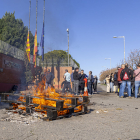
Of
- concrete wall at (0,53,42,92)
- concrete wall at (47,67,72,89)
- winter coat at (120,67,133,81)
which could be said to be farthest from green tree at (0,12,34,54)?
winter coat at (120,67,133,81)

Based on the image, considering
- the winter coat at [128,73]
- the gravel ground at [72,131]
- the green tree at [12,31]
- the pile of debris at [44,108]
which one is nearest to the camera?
the gravel ground at [72,131]

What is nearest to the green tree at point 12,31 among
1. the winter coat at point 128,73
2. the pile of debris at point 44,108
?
the winter coat at point 128,73

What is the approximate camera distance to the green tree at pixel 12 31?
40.9m

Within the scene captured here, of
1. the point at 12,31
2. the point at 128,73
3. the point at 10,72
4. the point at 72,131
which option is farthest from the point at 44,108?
the point at 12,31

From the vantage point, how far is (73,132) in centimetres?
342

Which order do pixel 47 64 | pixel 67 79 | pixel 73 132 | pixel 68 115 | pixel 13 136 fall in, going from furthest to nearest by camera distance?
pixel 47 64 < pixel 67 79 < pixel 68 115 < pixel 73 132 < pixel 13 136

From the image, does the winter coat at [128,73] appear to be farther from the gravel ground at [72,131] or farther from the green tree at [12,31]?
the green tree at [12,31]

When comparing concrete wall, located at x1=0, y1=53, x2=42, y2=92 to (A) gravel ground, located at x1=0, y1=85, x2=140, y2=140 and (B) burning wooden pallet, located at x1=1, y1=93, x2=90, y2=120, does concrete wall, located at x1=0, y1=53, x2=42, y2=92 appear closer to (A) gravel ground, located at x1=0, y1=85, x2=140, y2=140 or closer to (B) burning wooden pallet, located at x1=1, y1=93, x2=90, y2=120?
(B) burning wooden pallet, located at x1=1, y1=93, x2=90, y2=120

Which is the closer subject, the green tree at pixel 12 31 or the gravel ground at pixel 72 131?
the gravel ground at pixel 72 131

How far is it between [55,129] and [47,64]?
67.0 feet

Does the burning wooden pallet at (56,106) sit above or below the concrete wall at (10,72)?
below

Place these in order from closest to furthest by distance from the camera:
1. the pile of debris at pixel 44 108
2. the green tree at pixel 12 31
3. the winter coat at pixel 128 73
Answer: the pile of debris at pixel 44 108 → the winter coat at pixel 128 73 → the green tree at pixel 12 31

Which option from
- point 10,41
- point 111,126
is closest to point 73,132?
point 111,126

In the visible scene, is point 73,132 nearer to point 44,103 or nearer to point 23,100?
point 44,103
